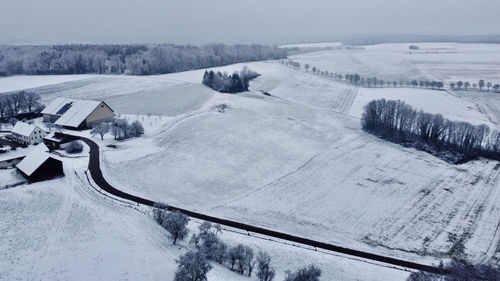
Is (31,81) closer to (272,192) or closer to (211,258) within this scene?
(272,192)

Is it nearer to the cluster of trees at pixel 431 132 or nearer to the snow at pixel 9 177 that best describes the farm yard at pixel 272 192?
the cluster of trees at pixel 431 132

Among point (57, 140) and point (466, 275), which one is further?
point (57, 140)

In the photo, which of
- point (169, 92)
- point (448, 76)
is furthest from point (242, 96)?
point (448, 76)

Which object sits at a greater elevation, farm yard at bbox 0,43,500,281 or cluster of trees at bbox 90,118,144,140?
cluster of trees at bbox 90,118,144,140

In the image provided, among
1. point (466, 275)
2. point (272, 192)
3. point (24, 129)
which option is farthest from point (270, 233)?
point (24, 129)

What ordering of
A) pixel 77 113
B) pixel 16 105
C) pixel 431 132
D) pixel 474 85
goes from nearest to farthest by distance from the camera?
pixel 431 132 → pixel 77 113 → pixel 16 105 → pixel 474 85

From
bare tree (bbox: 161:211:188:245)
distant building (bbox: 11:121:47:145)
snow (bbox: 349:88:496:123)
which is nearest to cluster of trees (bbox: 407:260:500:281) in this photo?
bare tree (bbox: 161:211:188:245)

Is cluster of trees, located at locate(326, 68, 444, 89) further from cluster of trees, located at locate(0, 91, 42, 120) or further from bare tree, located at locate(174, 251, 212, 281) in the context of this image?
bare tree, located at locate(174, 251, 212, 281)
